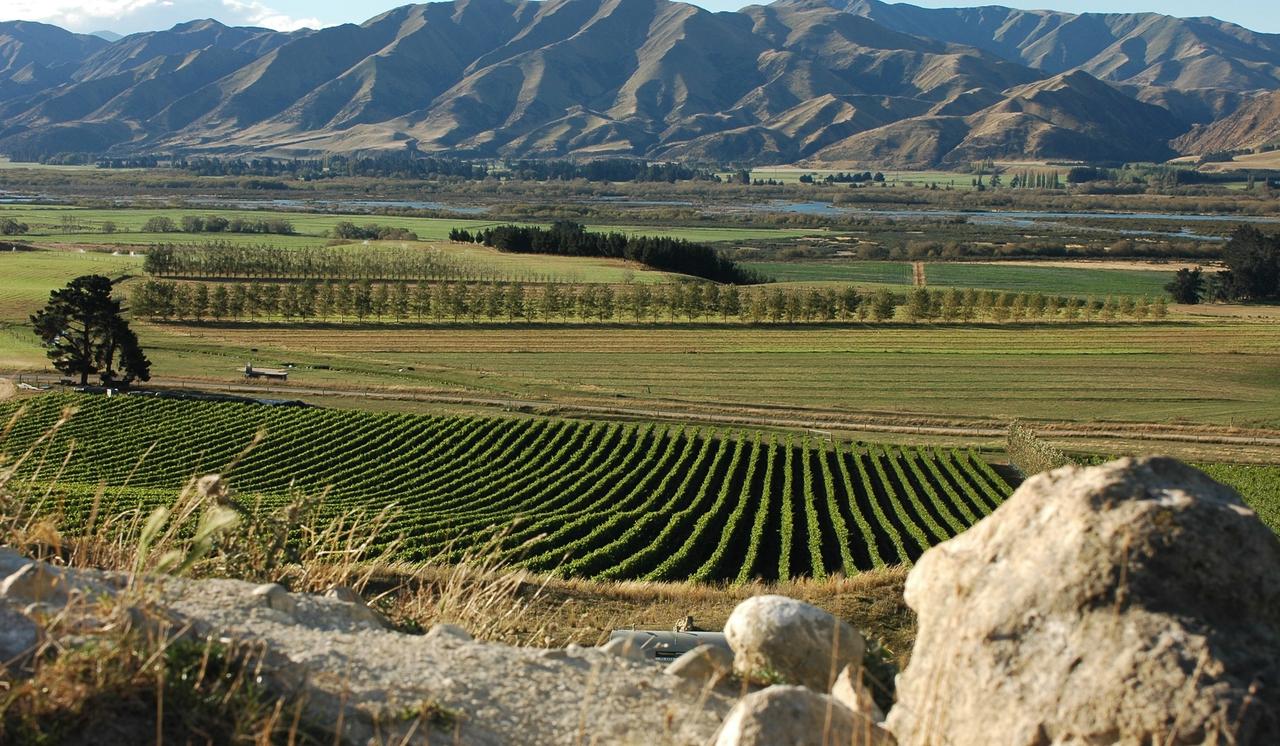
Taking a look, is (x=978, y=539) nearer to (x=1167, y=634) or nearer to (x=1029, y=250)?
(x=1167, y=634)

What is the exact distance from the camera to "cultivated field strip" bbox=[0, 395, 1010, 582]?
132ft

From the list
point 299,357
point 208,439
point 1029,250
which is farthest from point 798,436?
point 1029,250

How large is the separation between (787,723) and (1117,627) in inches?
64.4

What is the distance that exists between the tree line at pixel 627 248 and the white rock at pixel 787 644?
139 meters

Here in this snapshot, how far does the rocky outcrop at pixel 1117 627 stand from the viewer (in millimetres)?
5129

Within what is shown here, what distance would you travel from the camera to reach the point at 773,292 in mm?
119062

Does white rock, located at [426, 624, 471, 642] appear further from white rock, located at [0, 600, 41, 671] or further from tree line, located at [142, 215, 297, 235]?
tree line, located at [142, 215, 297, 235]

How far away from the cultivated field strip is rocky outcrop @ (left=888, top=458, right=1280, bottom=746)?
90.0 ft

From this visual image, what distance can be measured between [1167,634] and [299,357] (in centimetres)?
9029

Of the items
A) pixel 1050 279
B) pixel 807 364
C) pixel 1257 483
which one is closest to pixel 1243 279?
pixel 1050 279

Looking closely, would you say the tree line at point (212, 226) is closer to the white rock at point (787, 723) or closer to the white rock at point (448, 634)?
the white rock at point (448, 634)

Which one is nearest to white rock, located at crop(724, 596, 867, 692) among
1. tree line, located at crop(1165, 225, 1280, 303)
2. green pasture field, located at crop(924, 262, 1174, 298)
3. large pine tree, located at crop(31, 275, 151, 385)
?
large pine tree, located at crop(31, 275, 151, 385)

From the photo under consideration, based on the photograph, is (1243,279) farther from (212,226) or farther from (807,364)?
(212,226)

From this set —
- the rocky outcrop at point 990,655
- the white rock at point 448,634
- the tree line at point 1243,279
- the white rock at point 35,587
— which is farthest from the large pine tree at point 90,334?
the tree line at point 1243,279
